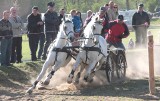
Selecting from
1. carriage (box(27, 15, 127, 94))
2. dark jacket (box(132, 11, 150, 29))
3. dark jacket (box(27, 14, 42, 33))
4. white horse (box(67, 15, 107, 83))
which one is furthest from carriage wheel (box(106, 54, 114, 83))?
dark jacket (box(132, 11, 150, 29))

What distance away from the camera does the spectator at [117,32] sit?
13195 millimetres

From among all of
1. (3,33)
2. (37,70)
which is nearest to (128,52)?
(37,70)

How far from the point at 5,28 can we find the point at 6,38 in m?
0.33

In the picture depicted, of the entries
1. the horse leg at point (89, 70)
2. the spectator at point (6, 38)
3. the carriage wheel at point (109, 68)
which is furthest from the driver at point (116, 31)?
the spectator at point (6, 38)

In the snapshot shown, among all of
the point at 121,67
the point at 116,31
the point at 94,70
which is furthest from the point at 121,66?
the point at 94,70

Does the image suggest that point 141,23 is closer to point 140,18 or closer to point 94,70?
point 140,18

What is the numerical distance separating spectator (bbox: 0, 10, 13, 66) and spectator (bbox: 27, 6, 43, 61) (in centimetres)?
168

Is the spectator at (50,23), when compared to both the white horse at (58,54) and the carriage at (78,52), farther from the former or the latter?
the white horse at (58,54)

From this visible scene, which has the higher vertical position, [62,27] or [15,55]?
[62,27]

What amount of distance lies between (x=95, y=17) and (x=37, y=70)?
13.3 ft

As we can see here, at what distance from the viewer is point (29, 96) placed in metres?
9.91

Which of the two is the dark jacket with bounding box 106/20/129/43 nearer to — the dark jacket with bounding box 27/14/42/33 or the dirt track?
the dirt track

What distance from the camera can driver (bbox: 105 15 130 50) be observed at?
1320 cm

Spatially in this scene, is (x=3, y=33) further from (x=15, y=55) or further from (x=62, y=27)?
(x=62, y=27)
